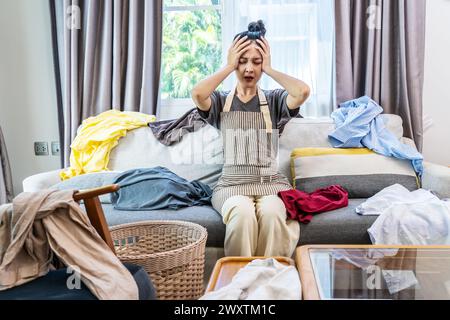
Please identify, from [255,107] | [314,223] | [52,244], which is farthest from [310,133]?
[52,244]

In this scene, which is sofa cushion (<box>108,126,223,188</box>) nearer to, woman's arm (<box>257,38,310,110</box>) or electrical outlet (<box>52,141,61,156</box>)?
woman's arm (<box>257,38,310,110</box>)

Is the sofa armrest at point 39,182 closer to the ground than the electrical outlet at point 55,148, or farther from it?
closer to the ground

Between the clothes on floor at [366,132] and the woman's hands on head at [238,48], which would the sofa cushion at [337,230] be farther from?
the woman's hands on head at [238,48]

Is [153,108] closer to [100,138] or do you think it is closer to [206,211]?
[100,138]

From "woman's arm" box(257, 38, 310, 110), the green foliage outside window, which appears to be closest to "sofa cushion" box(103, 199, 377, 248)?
"woman's arm" box(257, 38, 310, 110)

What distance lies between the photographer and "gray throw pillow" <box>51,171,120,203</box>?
178cm

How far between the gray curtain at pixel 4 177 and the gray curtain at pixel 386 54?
2.15 metres

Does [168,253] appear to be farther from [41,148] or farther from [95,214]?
[41,148]

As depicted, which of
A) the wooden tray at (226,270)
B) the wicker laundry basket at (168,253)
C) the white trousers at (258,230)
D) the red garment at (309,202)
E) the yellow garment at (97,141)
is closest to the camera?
the wooden tray at (226,270)

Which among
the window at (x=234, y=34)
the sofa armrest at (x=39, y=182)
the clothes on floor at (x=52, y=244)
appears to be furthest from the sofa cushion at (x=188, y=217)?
the window at (x=234, y=34)

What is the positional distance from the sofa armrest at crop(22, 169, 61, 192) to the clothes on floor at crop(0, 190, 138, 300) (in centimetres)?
72

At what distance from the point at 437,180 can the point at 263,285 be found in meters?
1.24

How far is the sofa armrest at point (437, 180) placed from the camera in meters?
1.76

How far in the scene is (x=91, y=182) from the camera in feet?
5.91
